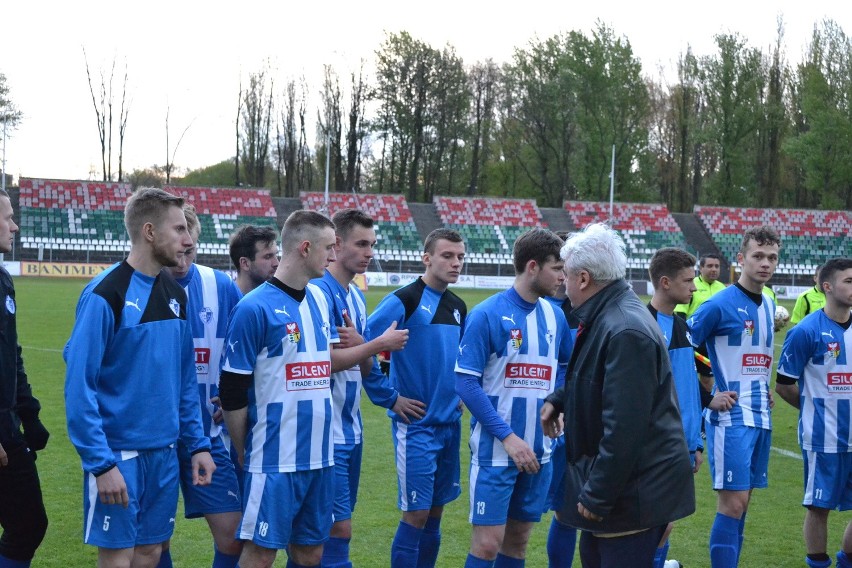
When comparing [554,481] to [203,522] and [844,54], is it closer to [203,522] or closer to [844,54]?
[203,522]

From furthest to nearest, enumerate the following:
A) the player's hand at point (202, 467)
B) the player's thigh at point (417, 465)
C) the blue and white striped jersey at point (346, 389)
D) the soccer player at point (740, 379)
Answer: the soccer player at point (740, 379) → the player's thigh at point (417, 465) → the blue and white striped jersey at point (346, 389) → the player's hand at point (202, 467)

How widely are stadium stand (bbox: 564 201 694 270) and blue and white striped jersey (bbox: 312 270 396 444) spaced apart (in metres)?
41.3

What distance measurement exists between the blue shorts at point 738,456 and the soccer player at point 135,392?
129 inches

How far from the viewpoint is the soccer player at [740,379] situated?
5629 mm

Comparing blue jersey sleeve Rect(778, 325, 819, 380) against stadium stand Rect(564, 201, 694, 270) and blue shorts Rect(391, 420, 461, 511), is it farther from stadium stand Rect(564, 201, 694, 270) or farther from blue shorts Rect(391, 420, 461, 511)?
stadium stand Rect(564, 201, 694, 270)

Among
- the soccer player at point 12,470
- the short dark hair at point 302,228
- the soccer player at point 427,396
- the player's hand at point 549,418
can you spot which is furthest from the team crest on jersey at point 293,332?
the soccer player at point 12,470

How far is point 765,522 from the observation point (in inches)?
282

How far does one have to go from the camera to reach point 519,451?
4652mm

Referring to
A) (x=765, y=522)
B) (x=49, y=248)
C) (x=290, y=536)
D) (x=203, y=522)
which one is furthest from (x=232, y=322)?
(x=49, y=248)

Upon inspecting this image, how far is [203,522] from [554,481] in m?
2.78

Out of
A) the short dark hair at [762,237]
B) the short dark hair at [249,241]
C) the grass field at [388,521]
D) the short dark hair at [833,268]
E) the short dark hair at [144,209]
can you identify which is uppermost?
the short dark hair at [144,209]

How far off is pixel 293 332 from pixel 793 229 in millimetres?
51334

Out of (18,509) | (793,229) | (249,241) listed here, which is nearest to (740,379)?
(249,241)

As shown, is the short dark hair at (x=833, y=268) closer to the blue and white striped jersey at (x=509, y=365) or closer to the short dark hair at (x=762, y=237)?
the short dark hair at (x=762, y=237)
